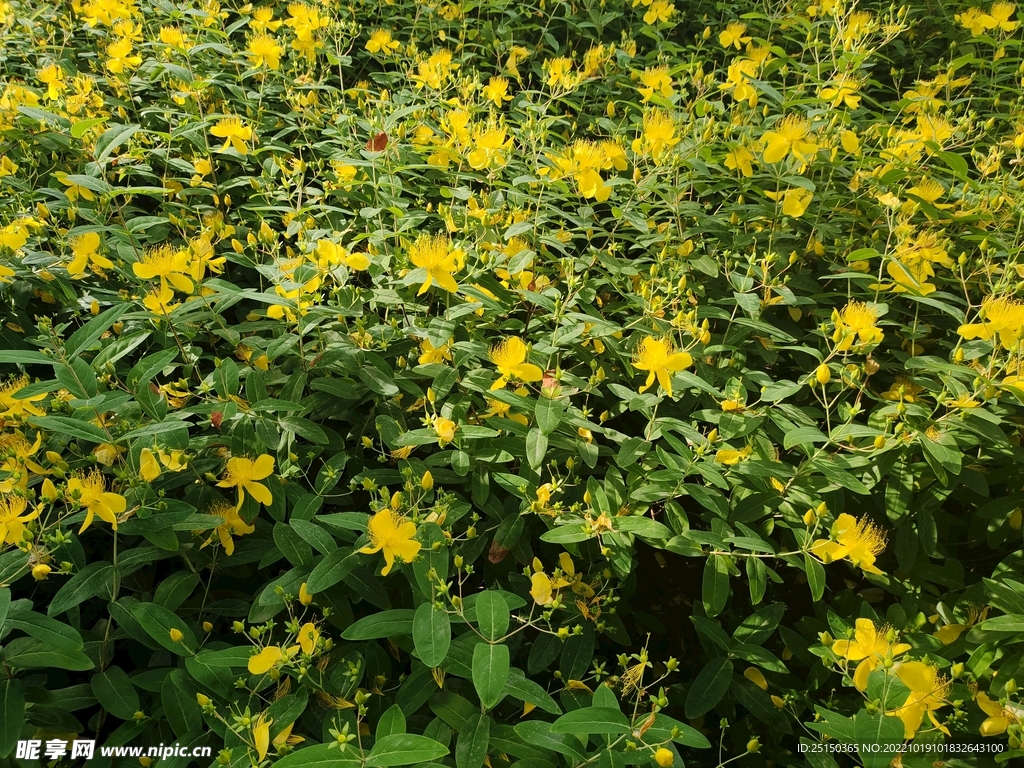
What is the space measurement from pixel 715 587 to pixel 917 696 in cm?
36

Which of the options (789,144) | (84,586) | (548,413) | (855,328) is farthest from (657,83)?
(84,586)

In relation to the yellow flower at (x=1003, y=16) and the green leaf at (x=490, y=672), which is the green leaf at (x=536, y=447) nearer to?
the green leaf at (x=490, y=672)

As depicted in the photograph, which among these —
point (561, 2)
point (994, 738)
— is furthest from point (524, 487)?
point (561, 2)

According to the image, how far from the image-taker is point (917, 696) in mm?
1131

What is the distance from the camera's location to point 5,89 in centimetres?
224

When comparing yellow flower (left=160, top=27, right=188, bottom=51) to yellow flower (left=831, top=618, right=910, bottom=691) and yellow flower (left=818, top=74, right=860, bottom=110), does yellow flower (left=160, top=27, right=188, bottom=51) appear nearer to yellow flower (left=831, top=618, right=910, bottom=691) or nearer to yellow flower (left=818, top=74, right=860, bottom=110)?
→ yellow flower (left=818, top=74, right=860, bottom=110)

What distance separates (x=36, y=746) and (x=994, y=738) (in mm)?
1706

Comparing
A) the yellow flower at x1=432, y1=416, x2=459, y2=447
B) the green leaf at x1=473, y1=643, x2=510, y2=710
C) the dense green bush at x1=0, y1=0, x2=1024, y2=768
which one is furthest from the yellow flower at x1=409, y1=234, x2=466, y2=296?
the green leaf at x1=473, y1=643, x2=510, y2=710

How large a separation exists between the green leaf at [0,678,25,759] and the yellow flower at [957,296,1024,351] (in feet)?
6.16

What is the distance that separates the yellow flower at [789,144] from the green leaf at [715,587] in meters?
1.04

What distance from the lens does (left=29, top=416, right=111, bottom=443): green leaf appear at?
3.90 feet

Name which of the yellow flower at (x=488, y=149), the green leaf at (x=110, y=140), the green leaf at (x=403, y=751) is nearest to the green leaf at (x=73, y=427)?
the green leaf at (x=403, y=751)

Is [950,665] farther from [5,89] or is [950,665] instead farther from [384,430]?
[5,89]

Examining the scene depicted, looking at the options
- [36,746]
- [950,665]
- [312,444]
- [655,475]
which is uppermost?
[655,475]
